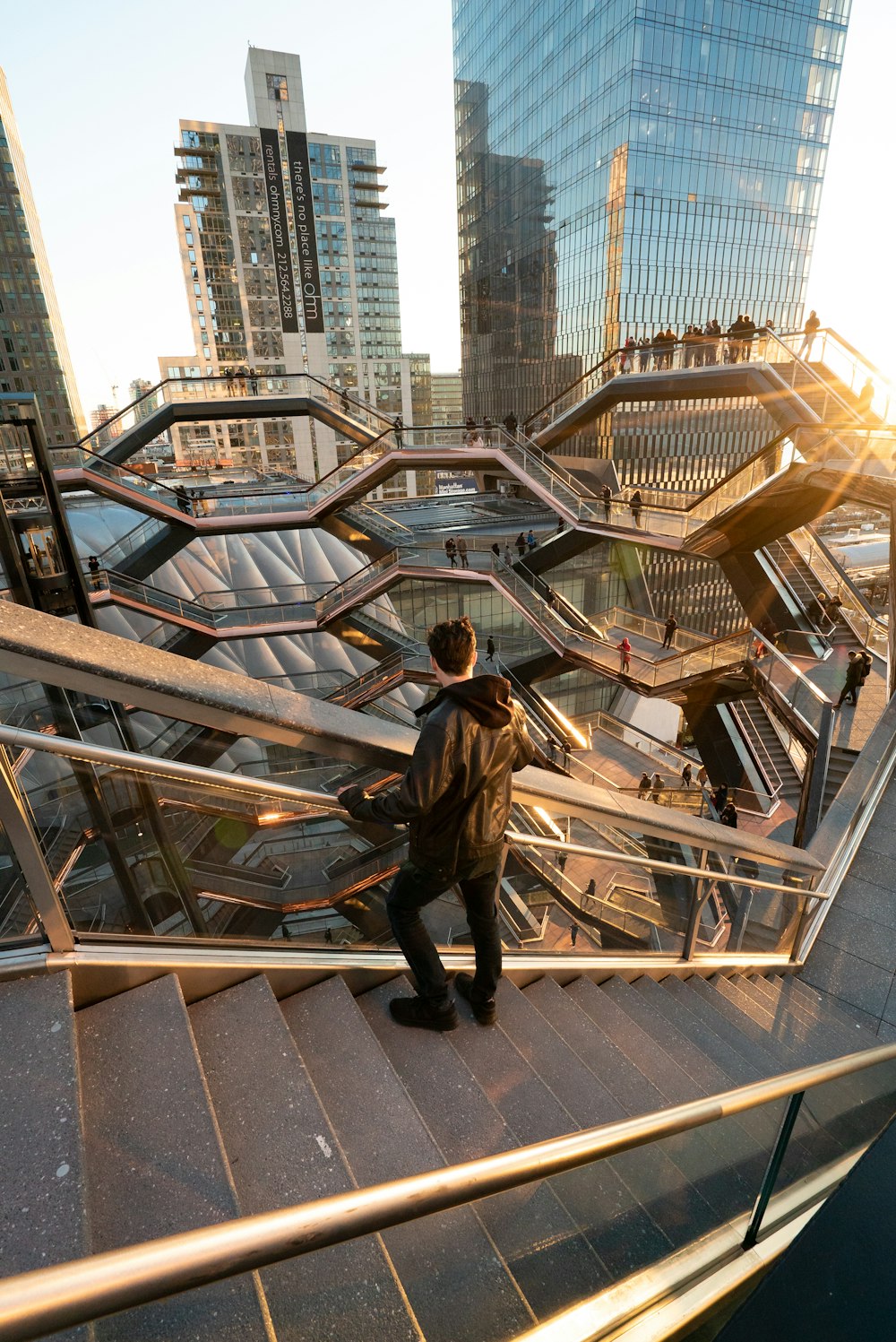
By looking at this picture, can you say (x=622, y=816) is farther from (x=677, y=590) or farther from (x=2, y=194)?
(x=2, y=194)

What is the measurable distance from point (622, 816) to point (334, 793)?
1348 mm

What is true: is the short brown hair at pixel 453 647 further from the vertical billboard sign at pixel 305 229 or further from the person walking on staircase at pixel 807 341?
the vertical billboard sign at pixel 305 229

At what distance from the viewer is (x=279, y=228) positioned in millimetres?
40094

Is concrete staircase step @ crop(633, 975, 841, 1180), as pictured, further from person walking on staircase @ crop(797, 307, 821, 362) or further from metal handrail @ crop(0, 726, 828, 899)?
person walking on staircase @ crop(797, 307, 821, 362)

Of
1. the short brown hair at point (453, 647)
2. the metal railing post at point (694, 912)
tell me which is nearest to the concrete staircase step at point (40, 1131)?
the short brown hair at point (453, 647)

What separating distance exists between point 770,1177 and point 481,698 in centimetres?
146

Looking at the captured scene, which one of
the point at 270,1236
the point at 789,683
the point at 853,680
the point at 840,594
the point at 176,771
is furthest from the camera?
the point at 840,594

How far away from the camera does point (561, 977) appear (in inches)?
138

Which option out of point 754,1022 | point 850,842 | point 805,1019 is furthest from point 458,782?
point 850,842

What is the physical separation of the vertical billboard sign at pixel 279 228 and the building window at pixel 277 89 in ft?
49.3

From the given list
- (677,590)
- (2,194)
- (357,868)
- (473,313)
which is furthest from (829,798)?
(2,194)

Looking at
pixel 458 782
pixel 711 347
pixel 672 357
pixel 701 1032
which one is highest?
pixel 711 347

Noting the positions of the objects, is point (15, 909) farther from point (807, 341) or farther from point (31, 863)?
point (807, 341)

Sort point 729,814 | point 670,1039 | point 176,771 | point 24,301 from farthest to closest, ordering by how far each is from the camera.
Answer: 1. point 24,301
2. point 729,814
3. point 670,1039
4. point 176,771
